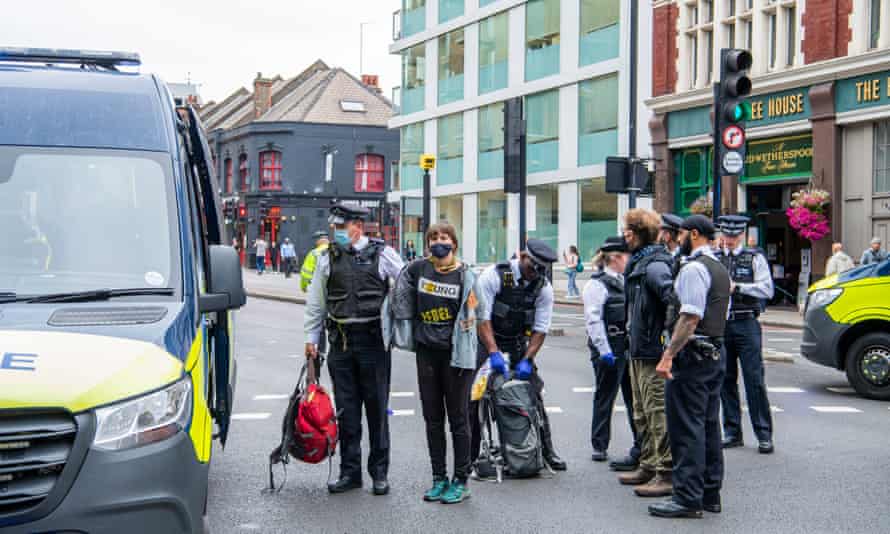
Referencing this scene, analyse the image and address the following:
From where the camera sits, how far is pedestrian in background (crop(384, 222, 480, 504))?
6.98m

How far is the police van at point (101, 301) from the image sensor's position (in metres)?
4.11

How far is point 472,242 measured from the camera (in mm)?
39938

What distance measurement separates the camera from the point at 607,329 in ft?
27.3

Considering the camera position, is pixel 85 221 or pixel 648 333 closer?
pixel 85 221

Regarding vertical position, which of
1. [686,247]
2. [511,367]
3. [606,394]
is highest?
[686,247]

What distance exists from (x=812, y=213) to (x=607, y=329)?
1766cm

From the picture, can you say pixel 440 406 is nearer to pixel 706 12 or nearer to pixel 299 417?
pixel 299 417

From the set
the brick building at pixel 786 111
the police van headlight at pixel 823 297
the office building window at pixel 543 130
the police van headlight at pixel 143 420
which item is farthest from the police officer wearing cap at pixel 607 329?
the office building window at pixel 543 130

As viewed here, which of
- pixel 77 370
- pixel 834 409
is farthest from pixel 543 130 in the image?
pixel 77 370

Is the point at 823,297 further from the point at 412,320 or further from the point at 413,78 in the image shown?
the point at 413,78

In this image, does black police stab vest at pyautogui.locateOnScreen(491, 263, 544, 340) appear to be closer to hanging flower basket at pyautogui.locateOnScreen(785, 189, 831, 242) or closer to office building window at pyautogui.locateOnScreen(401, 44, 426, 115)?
hanging flower basket at pyautogui.locateOnScreen(785, 189, 831, 242)

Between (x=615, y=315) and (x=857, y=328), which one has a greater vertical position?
(x=615, y=315)

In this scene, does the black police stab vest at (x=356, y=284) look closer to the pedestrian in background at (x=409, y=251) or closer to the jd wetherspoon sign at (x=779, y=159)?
the jd wetherspoon sign at (x=779, y=159)

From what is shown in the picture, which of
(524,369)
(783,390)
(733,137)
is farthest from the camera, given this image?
(733,137)
